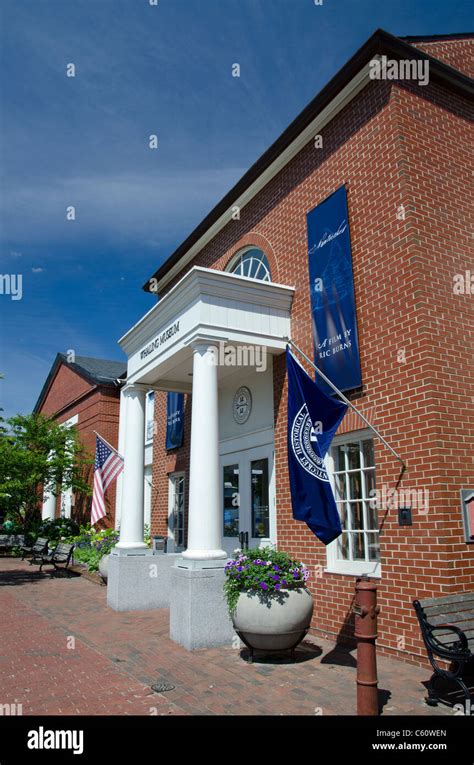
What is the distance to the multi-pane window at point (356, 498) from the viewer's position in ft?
24.1

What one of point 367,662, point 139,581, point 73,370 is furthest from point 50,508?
point 367,662

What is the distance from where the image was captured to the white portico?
7.89m

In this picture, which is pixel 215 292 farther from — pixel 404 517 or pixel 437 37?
pixel 437 37

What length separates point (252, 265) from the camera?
11258 mm

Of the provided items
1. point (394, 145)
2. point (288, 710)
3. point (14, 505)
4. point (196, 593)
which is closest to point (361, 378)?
point (394, 145)

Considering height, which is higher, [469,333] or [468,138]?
[468,138]

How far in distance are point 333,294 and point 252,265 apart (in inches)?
130

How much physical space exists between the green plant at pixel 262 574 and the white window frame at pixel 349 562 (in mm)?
948

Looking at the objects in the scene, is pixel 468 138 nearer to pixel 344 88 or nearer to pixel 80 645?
pixel 344 88

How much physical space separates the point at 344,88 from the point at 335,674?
769 cm

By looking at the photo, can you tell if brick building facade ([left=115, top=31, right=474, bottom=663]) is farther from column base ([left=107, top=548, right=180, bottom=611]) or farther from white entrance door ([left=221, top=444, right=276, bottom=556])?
column base ([left=107, top=548, right=180, bottom=611])

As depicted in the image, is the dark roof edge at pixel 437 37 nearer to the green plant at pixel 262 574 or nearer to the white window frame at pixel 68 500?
the green plant at pixel 262 574

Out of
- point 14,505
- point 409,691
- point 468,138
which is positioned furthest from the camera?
point 14,505

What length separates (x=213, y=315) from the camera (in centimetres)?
858
